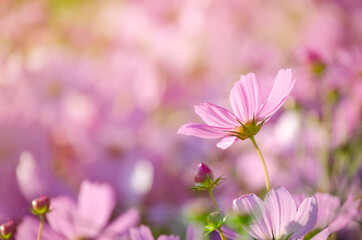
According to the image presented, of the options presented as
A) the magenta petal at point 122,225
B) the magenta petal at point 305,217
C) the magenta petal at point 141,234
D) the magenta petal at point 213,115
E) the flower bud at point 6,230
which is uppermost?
the magenta petal at point 213,115

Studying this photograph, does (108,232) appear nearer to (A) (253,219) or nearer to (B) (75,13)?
(A) (253,219)

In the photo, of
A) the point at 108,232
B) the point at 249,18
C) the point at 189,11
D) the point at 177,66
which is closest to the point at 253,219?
the point at 108,232

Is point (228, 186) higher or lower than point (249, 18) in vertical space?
lower

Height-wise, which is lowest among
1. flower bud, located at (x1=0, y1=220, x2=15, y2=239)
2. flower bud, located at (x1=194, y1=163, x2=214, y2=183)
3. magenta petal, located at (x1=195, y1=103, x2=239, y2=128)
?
flower bud, located at (x1=0, y1=220, x2=15, y2=239)

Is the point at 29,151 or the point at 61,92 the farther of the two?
the point at 61,92

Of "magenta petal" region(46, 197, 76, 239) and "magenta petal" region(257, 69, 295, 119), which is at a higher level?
"magenta petal" region(257, 69, 295, 119)
